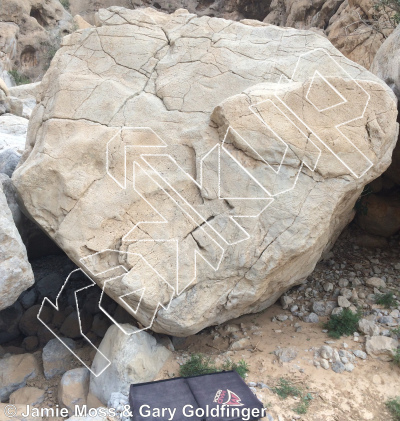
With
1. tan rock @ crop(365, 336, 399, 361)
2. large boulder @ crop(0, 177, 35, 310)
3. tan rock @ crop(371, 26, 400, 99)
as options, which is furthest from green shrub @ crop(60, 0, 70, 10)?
tan rock @ crop(365, 336, 399, 361)

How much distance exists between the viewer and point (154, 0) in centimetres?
1477

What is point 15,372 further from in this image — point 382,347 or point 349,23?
point 349,23

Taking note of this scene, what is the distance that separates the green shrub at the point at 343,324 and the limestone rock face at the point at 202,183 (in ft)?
2.11

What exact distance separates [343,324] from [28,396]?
2.46m

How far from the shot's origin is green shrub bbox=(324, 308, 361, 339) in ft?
9.56

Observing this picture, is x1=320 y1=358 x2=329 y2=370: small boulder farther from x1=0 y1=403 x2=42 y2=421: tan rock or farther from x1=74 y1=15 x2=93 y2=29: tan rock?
x1=74 y1=15 x2=93 y2=29: tan rock

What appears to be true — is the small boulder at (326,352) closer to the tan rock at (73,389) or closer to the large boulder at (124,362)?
the large boulder at (124,362)

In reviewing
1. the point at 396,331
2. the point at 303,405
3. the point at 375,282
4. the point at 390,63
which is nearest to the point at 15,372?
the point at 303,405

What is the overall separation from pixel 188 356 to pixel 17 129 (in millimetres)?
3469

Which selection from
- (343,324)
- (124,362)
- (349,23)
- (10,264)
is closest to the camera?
(10,264)

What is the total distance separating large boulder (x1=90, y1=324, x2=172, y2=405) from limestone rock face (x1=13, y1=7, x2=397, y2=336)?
0.57ft

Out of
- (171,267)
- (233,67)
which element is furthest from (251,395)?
(233,67)

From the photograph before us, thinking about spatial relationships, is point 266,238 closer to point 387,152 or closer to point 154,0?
point 387,152

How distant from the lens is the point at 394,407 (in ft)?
7.52
